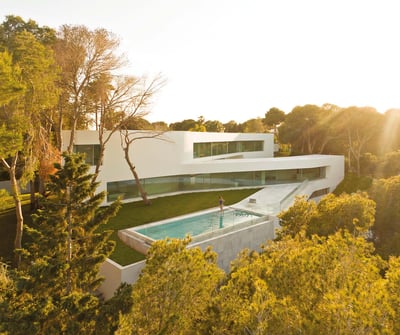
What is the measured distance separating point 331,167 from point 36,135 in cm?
3125

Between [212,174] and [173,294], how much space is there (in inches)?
903

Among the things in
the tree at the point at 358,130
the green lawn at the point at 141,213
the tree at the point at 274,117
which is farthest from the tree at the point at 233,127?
the green lawn at the point at 141,213

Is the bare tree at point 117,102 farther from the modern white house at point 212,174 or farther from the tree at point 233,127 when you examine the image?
the tree at point 233,127

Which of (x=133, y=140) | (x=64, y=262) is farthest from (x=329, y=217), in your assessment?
(x=133, y=140)

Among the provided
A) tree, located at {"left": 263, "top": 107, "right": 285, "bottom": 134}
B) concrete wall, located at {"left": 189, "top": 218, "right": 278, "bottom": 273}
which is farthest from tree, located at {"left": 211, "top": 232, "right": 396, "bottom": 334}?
tree, located at {"left": 263, "top": 107, "right": 285, "bottom": 134}

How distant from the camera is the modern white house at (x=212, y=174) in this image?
18.4 m

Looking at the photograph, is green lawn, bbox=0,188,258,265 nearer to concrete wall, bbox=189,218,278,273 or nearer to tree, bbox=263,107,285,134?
concrete wall, bbox=189,218,278,273

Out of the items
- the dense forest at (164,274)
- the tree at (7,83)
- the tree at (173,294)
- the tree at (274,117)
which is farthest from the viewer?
the tree at (274,117)

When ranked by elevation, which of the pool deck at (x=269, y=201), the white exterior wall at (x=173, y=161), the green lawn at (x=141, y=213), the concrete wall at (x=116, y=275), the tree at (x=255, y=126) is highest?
the tree at (x=255, y=126)

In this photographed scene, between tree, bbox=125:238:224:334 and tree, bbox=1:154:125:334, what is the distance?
1731 millimetres

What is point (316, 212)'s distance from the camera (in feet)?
49.6

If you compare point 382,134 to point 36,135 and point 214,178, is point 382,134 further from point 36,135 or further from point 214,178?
point 36,135

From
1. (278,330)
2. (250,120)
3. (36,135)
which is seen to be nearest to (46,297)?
(278,330)

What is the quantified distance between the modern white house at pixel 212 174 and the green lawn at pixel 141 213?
113 centimetres
